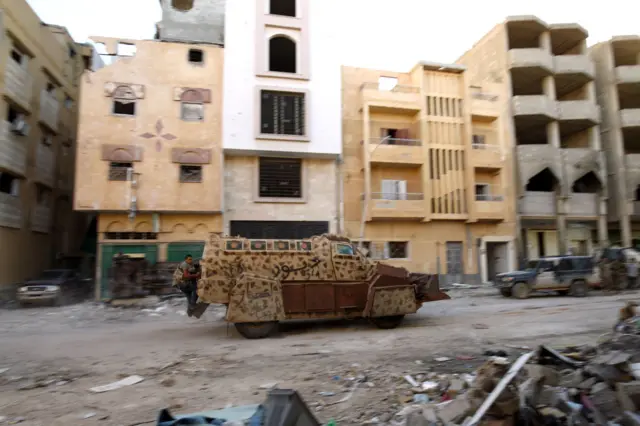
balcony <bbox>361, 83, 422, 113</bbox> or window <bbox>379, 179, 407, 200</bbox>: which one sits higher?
balcony <bbox>361, 83, 422, 113</bbox>

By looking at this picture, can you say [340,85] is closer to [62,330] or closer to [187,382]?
[62,330]

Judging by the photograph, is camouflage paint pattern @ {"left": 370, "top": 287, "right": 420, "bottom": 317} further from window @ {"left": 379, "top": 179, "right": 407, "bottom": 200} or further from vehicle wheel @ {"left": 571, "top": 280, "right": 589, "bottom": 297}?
window @ {"left": 379, "top": 179, "right": 407, "bottom": 200}

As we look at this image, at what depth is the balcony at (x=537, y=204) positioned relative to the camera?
22.2m

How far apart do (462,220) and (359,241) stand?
19.0 feet

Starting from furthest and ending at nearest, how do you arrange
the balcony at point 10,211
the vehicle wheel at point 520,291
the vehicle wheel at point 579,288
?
1. the balcony at point 10,211
2. the vehicle wheel at point 579,288
3. the vehicle wheel at point 520,291

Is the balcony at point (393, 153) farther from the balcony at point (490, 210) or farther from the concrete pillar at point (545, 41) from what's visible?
the concrete pillar at point (545, 41)

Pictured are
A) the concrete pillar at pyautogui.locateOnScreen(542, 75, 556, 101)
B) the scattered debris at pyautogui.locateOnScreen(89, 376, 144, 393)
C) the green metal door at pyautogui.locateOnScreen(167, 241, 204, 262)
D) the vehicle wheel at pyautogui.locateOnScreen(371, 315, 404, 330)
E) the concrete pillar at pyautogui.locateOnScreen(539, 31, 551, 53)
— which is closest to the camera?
the scattered debris at pyautogui.locateOnScreen(89, 376, 144, 393)

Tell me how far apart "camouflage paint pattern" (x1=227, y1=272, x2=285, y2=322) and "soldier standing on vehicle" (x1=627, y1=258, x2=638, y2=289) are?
16315mm

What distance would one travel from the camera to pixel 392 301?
9.88 metres

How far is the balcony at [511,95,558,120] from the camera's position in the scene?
2256 centimetres

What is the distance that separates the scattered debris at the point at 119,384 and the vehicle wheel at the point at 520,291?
13723mm

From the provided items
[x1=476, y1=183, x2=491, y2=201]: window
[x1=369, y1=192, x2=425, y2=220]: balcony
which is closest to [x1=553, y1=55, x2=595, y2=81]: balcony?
[x1=476, y1=183, x2=491, y2=201]: window

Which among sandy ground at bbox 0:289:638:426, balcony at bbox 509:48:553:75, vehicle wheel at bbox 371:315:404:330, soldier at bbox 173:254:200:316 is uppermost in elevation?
balcony at bbox 509:48:553:75

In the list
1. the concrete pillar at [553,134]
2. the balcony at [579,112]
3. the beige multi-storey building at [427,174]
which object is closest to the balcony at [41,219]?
the beige multi-storey building at [427,174]
